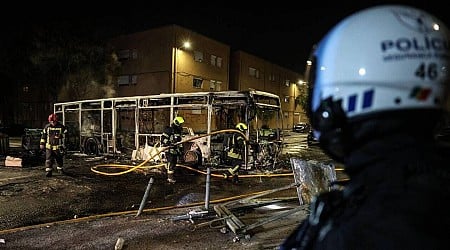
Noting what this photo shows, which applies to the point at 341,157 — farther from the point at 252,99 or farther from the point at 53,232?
the point at 252,99

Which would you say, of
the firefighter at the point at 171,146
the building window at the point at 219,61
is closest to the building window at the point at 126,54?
the building window at the point at 219,61

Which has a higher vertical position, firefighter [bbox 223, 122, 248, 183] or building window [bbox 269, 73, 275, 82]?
building window [bbox 269, 73, 275, 82]

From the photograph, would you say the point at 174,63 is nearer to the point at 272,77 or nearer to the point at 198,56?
the point at 198,56

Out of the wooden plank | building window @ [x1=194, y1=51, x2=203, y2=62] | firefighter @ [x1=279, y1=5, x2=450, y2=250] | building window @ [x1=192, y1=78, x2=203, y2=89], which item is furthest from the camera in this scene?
building window @ [x1=192, y1=78, x2=203, y2=89]

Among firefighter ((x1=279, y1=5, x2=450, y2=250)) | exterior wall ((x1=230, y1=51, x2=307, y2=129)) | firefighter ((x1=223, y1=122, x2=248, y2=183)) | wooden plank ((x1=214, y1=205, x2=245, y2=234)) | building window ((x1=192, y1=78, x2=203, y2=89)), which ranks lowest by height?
wooden plank ((x1=214, y1=205, x2=245, y2=234))

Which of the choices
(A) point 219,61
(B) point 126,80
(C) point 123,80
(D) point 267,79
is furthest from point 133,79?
(D) point 267,79

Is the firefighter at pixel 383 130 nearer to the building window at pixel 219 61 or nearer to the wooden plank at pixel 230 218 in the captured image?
the wooden plank at pixel 230 218

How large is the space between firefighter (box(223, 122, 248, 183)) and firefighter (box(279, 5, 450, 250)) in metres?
8.45

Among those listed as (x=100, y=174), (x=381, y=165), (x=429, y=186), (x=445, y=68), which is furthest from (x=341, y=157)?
(x=100, y=174)

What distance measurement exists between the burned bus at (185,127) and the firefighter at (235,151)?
0.97 ft

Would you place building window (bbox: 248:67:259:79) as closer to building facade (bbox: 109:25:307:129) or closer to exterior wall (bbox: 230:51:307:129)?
exterior wall (bbox: 230:51:307:129)

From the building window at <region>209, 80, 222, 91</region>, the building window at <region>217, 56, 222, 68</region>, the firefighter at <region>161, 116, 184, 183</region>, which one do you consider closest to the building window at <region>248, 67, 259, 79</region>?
the building window at <region>217, 56, 222, 68</region>

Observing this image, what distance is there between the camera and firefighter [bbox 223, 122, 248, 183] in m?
9.72

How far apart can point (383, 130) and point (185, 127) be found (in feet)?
42.7
